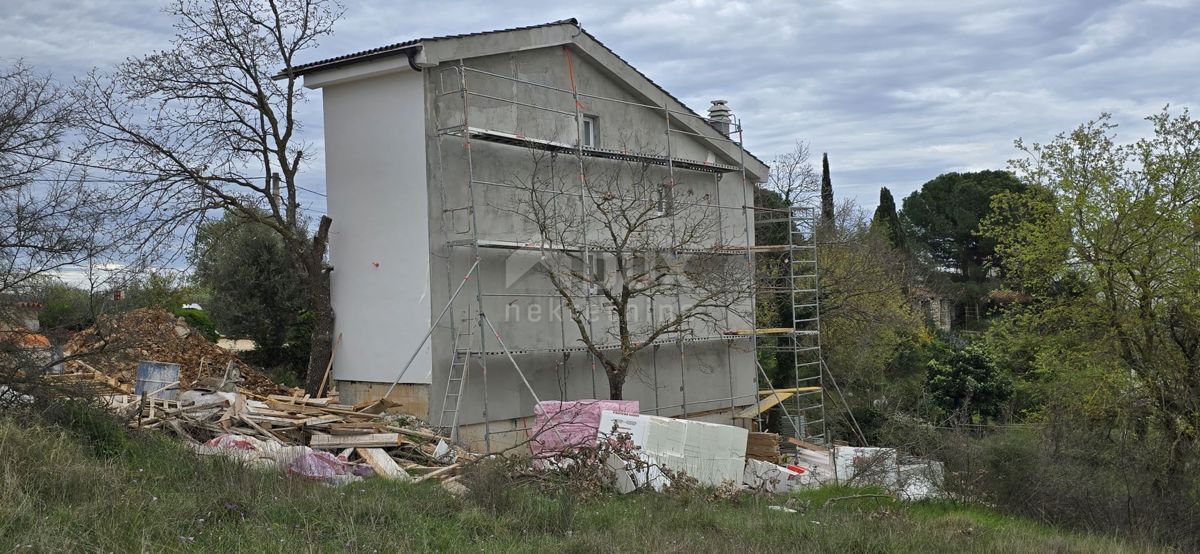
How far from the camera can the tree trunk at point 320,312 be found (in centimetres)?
1748

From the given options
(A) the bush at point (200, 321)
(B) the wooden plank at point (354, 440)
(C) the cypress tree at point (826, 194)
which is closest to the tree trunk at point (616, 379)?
(B) the wooden plank at point (354, 440)

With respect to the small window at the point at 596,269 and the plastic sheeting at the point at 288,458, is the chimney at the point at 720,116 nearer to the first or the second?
the small window at the point at 596,269

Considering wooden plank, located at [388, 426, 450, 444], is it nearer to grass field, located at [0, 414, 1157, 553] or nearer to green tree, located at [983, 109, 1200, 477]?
grass field, located at [0, 414, 1157, 553]

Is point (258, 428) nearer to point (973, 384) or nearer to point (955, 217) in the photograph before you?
point (973, 384)

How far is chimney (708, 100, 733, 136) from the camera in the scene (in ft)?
79.6

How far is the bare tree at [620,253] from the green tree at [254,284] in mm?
5422

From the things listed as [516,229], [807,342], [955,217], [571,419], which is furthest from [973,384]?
[955,217]

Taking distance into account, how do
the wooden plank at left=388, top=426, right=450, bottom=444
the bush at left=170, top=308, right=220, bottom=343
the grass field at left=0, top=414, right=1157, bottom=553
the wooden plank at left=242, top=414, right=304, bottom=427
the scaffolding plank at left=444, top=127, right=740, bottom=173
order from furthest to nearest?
the bush at left=170, top=308, right=220, bottom=343
the scaffolding plank at left=444, top=127, right=740, bottom=173
the wooden plank at left=388, top=426, right=450, bottom=444
the wooden plank at left=242, top=414, right=304, bottom=427
the grass field at left=0, top=414, right=1157, bottom=553

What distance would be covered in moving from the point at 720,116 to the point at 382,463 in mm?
14799

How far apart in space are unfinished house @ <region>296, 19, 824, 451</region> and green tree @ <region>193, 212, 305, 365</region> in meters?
2.63

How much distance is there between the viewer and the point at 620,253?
17406 mm

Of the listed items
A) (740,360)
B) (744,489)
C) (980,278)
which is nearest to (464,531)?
(744,489)

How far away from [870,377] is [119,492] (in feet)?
80.0

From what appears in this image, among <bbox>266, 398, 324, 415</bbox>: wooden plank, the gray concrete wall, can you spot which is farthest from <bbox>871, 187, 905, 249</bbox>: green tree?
<bbox>266, 398, 324, 415</bbox>: wooden plank
